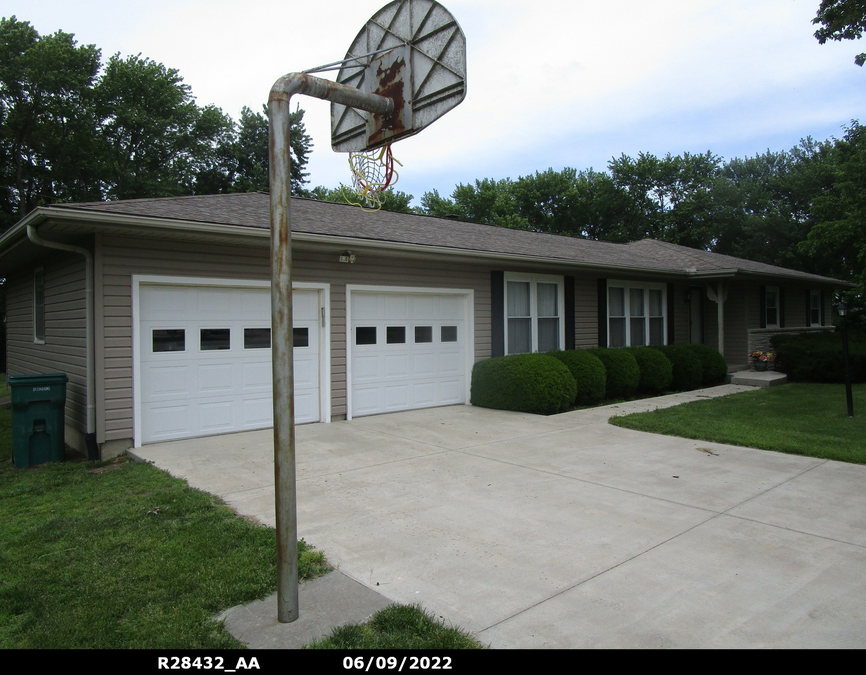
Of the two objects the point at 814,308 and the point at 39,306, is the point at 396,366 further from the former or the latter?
the point at 814,308

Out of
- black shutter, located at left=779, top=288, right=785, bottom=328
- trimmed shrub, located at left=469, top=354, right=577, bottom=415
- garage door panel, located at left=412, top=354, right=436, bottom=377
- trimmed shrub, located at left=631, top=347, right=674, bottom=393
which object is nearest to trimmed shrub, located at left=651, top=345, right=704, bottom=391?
trimmed shrub, located at left=631, top=347, right=674, bottom=393

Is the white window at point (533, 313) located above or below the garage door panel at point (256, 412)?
above

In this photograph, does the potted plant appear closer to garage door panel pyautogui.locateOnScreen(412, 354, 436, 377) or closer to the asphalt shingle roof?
the asphalt shingle roof

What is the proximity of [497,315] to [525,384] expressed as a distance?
175cm

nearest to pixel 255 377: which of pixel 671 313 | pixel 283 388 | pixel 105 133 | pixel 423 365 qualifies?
pixel 423 365

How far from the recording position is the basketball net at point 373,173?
4.98 meters

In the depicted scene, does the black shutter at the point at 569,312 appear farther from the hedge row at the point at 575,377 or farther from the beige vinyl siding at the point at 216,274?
the beige vinyl siding at the point at 216,274

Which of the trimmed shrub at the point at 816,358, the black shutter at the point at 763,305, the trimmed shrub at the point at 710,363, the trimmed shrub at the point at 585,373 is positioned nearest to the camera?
the trimmed shrub at the point at 585,373

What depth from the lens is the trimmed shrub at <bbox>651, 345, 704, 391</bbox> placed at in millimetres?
12984

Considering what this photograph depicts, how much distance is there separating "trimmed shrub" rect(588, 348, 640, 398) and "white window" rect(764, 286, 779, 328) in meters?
7.28

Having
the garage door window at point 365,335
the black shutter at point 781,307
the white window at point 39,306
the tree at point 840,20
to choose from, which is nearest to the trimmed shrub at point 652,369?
the garage door window at point 365,335

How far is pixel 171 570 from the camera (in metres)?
3.57

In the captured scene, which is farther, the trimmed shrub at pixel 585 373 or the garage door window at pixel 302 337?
the trimmed shrub at pixel 585 373

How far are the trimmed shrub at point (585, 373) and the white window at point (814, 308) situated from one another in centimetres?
1241
